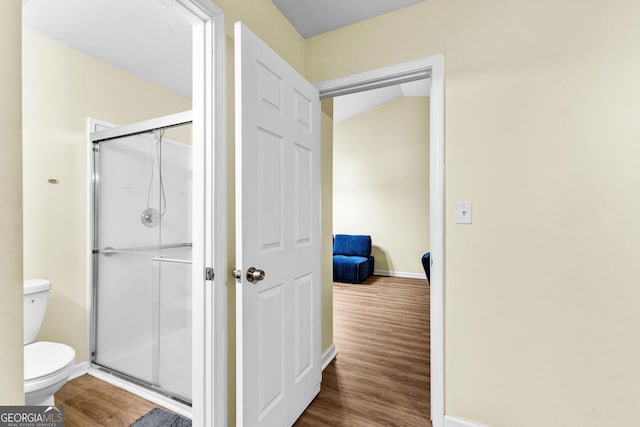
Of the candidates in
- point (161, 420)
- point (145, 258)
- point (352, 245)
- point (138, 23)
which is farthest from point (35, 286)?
point (352, 245)

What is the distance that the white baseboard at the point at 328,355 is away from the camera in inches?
87.8

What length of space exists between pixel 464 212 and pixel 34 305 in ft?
8.60

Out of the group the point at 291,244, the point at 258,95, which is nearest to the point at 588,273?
the point at 291,244

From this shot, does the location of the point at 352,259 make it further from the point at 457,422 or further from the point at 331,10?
the point at 331,10

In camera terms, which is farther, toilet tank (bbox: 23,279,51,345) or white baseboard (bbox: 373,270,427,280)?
white baseboard (bbox: 373,270,427,280)

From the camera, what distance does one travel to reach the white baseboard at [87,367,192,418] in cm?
173

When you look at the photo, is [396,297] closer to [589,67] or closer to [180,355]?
[180,355]

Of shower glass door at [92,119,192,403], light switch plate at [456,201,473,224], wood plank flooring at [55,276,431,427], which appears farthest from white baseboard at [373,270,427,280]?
shower glass door at [92,119,192,403]

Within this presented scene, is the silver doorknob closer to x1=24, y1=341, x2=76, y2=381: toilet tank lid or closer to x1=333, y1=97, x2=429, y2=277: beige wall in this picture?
x1=24, y1=341, x2=76, y2=381: toilet tank lid

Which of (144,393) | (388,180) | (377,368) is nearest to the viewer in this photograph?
(144,393)

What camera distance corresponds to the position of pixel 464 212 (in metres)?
1.55

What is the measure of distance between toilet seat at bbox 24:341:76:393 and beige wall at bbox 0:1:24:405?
3.53 ft

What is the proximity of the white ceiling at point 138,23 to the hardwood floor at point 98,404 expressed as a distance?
226 cm

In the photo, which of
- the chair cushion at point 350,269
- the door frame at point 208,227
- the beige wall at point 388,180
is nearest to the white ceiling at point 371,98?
the beige wall at point 388,180
